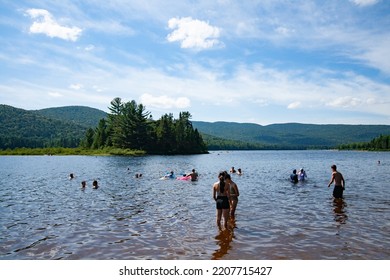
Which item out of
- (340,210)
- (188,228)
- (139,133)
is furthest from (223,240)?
(139,133)

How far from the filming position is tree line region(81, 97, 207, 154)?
142 meters

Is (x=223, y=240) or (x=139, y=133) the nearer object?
(x=223, y=240)

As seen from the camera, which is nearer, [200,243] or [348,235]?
[200,243]

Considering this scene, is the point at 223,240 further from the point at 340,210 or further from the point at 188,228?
the point at 340,210

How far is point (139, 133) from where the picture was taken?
14412 centimetres

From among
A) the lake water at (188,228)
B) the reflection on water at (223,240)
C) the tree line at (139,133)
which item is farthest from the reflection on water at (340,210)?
the tree line at (139,133)

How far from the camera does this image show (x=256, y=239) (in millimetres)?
15562

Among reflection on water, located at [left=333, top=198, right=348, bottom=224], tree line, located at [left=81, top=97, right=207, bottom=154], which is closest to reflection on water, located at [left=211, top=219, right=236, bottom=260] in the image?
reflection on water, located at [left=333, top=198, right=348, bottom=224]

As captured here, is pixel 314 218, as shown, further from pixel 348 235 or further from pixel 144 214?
pixel 144 214

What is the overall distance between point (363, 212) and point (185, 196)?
1438 centimetres

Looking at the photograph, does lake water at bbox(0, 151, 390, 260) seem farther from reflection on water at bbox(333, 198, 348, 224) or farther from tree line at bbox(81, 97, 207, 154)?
tree line at bbox(81, 97, 207, 154)

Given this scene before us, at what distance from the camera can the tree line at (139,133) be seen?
467 feet
